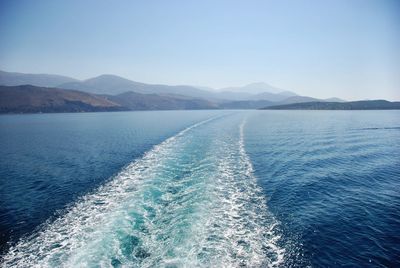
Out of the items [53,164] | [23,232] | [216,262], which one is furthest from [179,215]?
[53,164]

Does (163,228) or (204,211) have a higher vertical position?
(204,211)

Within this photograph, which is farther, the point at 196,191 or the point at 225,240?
the point at 196,191

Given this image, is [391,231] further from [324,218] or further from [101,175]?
[101,175]

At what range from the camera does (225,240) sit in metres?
14.1

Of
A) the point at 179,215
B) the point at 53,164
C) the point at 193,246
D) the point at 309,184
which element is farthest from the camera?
the point at 53,164

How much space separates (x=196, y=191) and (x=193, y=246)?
26.7ft

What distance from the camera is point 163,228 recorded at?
1536 cm

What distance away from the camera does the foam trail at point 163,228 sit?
12.4 meters

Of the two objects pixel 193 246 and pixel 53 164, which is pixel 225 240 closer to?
pixel 193 246

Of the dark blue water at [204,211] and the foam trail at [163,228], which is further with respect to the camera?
the dark blue water at [204,211]

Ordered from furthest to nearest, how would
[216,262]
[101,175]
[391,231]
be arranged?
[101,175] → [391,231] → [216,262]

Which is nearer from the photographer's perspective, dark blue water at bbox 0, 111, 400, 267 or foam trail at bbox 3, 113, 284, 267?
foam trail at bbox 3, 113, 284, 267

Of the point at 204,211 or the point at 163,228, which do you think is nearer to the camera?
the point at 163,228

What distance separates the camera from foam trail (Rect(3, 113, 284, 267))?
12.4 meters
